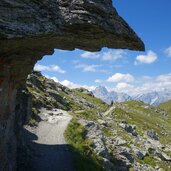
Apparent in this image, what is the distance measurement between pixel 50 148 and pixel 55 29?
85.6 ft

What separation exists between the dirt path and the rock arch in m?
14.1

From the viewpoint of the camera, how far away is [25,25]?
911 inches

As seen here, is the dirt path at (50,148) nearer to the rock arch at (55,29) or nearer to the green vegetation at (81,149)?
the green vegetation at (81,149)

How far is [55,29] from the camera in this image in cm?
2377

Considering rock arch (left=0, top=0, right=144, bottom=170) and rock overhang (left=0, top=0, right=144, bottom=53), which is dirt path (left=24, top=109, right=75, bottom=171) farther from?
rock overhang (left=0, top=0, right=144, bottom=53)

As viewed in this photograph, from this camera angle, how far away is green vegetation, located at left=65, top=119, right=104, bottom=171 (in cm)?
4338

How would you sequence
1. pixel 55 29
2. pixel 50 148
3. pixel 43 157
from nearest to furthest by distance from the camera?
pixel 55 29, pixel 43 157, pixel 50 148

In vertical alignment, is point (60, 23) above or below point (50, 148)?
above

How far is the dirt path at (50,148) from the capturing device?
42.0 m

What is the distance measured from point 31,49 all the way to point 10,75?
13.0ft

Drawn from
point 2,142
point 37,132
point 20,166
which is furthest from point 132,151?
point 2,142

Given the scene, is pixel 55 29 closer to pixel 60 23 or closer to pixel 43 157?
pixel 60 23

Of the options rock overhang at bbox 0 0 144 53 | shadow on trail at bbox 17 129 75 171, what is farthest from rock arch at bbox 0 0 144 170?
shadow on trail at bbox 17 129 75 171

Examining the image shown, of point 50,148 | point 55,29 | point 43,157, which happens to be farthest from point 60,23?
point 50,148
